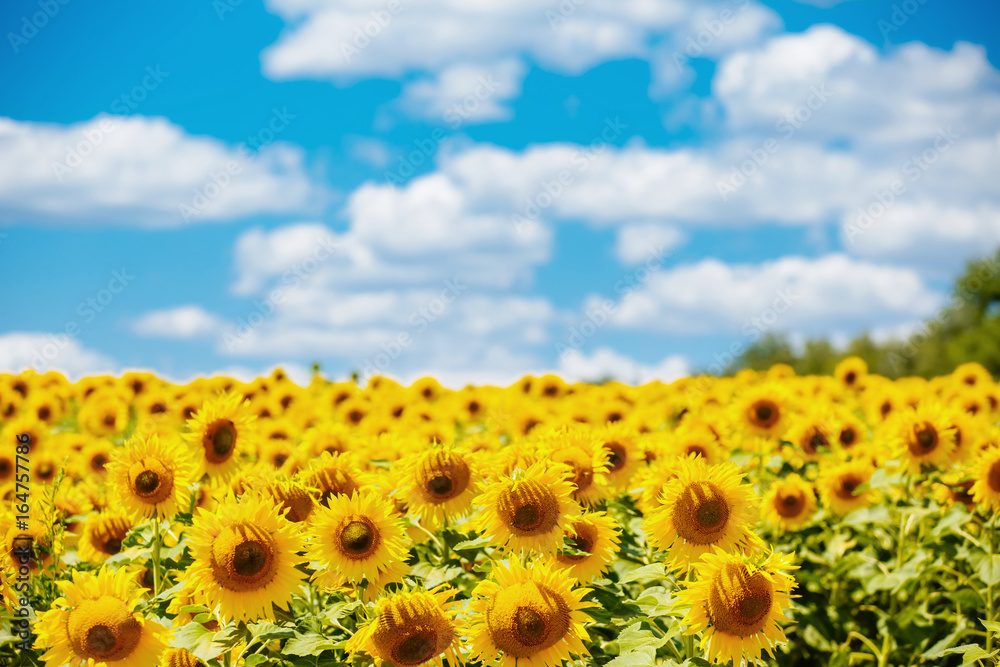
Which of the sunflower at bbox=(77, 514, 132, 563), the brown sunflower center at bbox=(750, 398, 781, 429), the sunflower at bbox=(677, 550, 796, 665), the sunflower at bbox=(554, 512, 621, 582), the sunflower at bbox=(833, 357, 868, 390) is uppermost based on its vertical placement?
the sunflower at bbox=(833, 357, 868, 390)

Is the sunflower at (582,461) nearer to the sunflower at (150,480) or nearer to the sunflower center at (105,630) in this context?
the sunflower at (150,480)

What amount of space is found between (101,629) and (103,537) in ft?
5.67

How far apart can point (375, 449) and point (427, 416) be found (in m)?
3.19

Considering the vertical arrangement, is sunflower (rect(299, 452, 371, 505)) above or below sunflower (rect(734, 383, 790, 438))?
below

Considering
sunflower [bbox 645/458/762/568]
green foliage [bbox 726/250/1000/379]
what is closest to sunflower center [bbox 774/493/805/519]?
sunflower [bbox 645/458/762/568]

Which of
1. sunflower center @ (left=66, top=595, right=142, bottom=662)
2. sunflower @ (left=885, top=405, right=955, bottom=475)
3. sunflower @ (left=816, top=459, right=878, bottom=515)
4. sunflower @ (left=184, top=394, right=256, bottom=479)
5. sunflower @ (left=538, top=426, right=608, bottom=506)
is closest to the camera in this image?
sunflower center @ (left=66, top=595, right=142, bottom=662)

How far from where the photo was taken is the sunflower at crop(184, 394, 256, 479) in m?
5.80

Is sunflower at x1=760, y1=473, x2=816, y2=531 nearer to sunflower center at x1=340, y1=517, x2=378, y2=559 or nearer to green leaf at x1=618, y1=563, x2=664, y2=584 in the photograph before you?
green leaf at x1=618, y1=563, x2=664, y2=584

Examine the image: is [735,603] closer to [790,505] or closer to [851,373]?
[790,505]

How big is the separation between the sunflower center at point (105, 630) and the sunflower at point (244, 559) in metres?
0.33

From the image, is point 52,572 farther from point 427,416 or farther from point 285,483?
point 427,416

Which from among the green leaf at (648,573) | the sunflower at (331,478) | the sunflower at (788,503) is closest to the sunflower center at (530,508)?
the green leaf at (648,573)

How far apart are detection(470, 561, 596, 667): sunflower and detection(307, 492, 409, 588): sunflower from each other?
52cm

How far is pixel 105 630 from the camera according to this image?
4277mm
